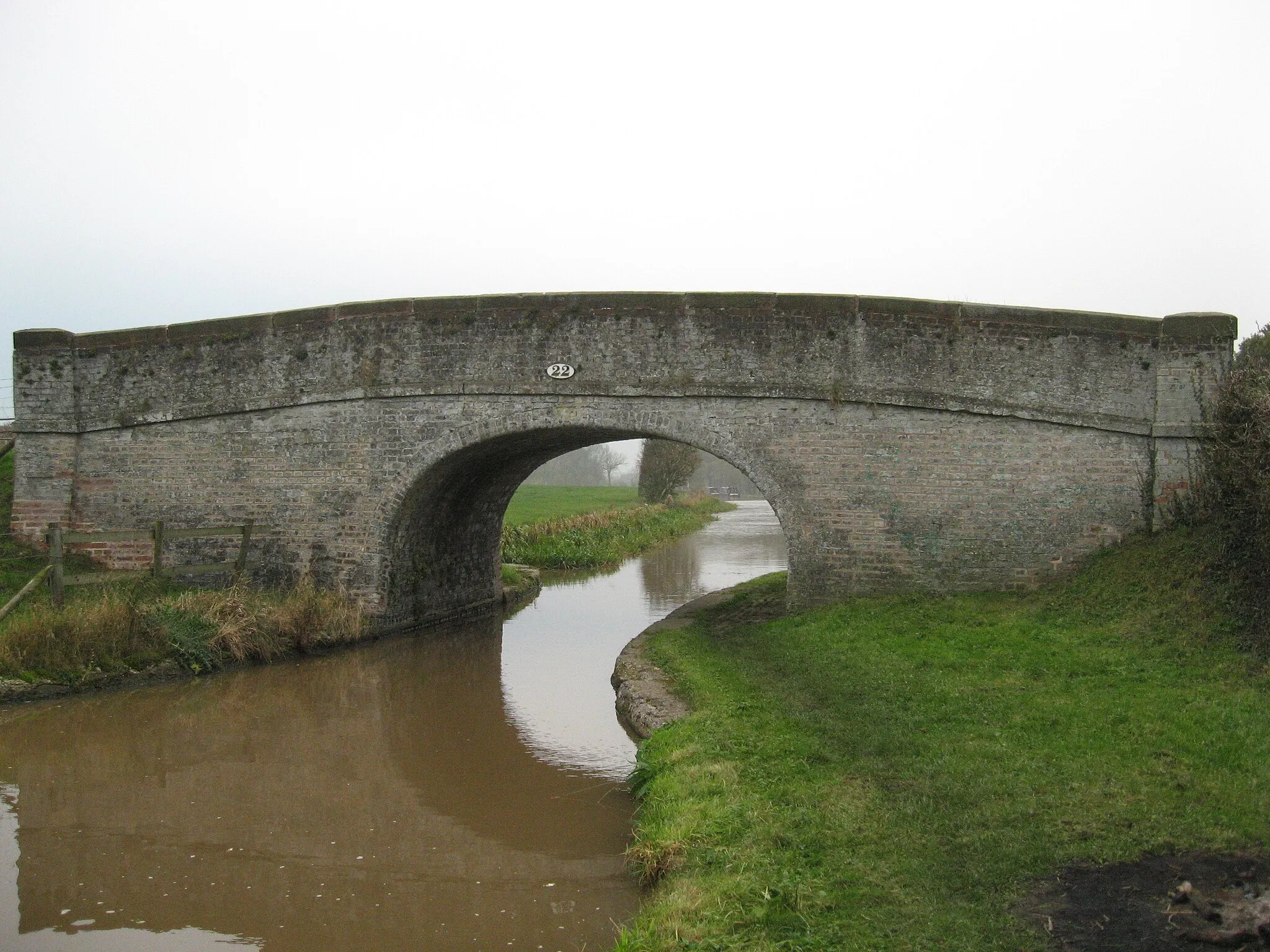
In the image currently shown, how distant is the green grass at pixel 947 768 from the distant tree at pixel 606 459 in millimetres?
85587

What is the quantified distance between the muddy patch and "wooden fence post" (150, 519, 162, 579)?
1105 centimetres

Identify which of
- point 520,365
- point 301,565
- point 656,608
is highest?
point 520,365

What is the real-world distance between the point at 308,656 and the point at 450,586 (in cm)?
330

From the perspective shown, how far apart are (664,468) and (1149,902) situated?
122 feet

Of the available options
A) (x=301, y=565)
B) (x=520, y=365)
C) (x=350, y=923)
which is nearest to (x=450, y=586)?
(x=301, y=565)

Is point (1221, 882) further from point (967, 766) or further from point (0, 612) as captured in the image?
point (0, 612)

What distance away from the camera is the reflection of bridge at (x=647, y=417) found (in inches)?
457

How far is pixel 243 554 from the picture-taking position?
44.1 feet

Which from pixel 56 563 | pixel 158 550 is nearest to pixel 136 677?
pixel 56 563

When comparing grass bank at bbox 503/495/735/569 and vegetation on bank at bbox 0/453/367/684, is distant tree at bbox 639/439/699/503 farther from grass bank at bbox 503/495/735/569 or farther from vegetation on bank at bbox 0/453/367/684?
vegetation on bank at bbox 0/453/367/684

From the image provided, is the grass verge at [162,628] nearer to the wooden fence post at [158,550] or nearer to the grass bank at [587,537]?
the wooden fence post at [158,550]

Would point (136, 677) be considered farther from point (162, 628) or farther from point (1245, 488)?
point (1245, 488)

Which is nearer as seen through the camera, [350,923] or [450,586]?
[350,923]

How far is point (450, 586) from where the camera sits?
51.0ft
